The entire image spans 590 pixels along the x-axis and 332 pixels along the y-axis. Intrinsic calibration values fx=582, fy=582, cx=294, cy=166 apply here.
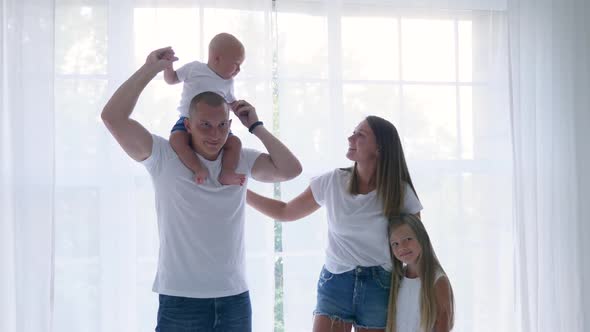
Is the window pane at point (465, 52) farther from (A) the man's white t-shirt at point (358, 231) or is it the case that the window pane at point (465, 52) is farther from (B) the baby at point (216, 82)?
(B) the baby at point (216, 82)

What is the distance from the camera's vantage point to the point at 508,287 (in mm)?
2848

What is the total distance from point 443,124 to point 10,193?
6.35 ft

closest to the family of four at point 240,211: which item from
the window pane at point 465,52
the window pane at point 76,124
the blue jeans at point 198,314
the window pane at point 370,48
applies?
the blue jeans at point 198,314

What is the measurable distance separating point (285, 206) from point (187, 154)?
64 cm

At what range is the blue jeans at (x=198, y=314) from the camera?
1773 millimetres

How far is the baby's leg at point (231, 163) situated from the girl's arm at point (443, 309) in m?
0.83

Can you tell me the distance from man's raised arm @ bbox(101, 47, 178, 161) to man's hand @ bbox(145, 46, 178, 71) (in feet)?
0.03

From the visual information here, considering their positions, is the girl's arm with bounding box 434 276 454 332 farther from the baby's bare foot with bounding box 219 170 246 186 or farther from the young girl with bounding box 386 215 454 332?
the baby's bare foot with bounding box 219 170 246 186

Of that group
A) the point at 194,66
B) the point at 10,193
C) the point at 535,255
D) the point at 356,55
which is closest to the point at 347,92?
the point at 356,55

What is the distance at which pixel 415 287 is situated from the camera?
2107 millimetres

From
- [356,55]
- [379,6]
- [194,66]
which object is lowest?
[194,66]

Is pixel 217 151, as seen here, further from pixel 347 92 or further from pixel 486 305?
pixel 486 305

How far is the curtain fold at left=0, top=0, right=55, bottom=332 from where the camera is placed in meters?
2.32

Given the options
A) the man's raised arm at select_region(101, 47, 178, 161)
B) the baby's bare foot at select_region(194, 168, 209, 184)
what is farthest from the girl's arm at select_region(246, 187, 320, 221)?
the man's raised arm at select_region(101, 47, 178, 161)
